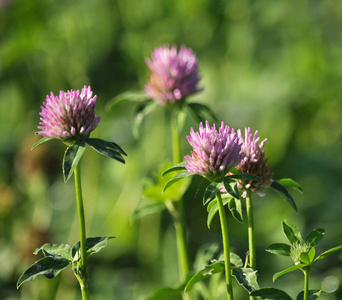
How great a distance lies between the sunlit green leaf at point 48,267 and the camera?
2.84 feet

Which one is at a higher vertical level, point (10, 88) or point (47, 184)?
point (10, 88)

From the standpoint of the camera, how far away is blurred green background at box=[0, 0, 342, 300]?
221 centimetres

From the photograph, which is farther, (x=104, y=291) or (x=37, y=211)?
(x=37, y=211)

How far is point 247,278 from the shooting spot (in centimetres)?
85

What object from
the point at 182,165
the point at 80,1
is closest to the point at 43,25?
the point at 80,1

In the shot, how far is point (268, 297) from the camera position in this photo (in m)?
0.83

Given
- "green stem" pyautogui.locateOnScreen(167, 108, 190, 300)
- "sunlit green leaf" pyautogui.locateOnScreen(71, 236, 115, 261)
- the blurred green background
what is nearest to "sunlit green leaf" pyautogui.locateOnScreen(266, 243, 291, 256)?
"sunlit green leaf" pyautogui.locateOnScreen(71, 236, 115, 261)

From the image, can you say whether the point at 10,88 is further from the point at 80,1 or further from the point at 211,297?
the point at 211,297

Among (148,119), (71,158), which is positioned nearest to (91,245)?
(71,158)

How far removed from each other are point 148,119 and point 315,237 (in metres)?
1.83

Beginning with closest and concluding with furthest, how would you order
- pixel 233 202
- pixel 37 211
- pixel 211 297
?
pixel 233 202, pixel 211 297, pixel 37 211

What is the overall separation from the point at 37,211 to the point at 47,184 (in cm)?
17

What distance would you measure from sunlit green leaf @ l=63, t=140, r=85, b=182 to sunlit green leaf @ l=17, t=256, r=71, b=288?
0.46ft

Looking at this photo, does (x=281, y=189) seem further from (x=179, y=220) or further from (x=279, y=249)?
(x=179, y=220)
